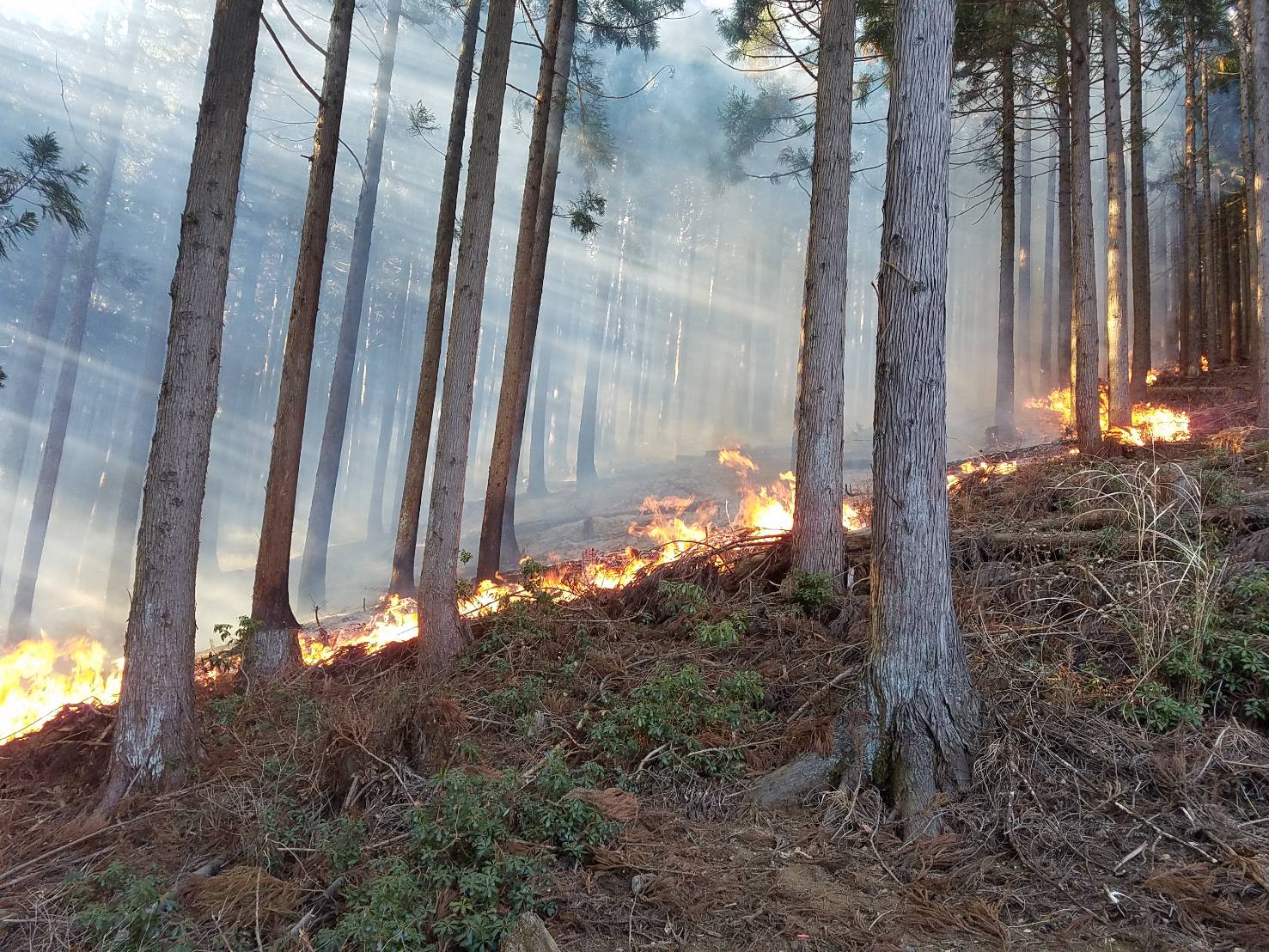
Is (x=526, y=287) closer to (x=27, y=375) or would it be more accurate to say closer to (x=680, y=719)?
(x=680, y=719)

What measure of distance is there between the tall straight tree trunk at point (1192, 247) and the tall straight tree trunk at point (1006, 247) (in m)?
4.44

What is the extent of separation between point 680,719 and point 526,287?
7354 mm

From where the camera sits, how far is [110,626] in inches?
784

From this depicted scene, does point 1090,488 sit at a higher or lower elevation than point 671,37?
lower

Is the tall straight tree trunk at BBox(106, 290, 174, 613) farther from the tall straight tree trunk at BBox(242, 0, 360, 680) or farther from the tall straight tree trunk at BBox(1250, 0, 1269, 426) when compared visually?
the tall straight tree trunk at BBox(1250, 0, 1269, 426)

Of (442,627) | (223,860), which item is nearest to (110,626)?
(442,627)

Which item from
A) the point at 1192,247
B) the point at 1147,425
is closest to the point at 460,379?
the point at 1147,425

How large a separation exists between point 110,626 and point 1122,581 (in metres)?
24.5

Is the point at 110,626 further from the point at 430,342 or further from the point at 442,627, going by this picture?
the point at 442,627

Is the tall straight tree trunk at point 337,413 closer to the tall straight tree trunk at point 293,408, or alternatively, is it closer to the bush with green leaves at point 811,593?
the tall straight tree trunk at point 293,408

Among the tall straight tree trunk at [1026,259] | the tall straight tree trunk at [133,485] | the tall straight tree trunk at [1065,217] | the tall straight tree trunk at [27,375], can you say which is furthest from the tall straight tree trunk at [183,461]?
the tall straight tree trunk at [27,375]

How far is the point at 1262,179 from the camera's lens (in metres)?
9.68

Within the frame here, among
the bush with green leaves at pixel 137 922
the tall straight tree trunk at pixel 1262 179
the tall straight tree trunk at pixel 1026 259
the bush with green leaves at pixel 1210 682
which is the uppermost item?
the tall straight tree trunk at pixel 1026 259

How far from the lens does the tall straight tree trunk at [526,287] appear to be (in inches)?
388
